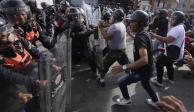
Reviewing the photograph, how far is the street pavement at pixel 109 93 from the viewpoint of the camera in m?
5.20

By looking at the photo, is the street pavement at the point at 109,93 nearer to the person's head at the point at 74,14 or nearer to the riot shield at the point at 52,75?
the person's head at the point at 74,14

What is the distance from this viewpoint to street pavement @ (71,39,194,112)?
5.20 meters

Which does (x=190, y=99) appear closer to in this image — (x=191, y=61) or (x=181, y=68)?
(x=181, y=68)

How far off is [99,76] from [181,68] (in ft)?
9.57

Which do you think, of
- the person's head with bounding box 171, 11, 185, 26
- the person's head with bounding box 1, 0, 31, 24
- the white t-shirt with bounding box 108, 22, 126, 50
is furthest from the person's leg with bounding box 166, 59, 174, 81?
the person's head with bounding box 1, 0, 31, 24

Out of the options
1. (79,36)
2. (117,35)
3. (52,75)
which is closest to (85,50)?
(79,36)

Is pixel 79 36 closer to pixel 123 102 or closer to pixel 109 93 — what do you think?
pixel 109 93

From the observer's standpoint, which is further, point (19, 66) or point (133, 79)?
point (133, 79)

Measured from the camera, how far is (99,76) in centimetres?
670

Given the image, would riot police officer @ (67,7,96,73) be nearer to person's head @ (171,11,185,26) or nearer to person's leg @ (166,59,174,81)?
person's leg @ (166,59,174,81)

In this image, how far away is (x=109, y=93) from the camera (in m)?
5.89

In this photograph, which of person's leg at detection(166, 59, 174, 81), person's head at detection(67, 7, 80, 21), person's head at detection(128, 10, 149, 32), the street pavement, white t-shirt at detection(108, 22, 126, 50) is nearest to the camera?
person's head at detection(128, 10, 149, 32)

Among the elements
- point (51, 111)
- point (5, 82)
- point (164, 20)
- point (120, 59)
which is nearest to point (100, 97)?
point (120, 59)

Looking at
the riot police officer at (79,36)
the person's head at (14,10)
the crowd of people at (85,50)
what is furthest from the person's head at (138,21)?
the riot police officer at (79,36)
